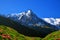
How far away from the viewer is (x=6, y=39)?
2506 cm

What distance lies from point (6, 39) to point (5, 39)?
54cm

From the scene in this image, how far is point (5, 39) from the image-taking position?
24.5 meters
